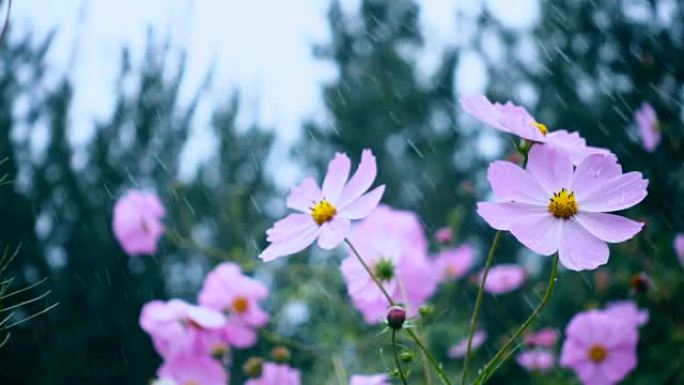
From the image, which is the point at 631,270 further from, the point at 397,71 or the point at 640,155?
the point at 397,71

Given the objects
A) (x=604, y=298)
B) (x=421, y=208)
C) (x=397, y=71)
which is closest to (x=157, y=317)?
(x=604, y=298)

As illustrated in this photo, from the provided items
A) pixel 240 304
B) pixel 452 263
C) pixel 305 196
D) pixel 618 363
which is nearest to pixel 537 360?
pixel 452 263

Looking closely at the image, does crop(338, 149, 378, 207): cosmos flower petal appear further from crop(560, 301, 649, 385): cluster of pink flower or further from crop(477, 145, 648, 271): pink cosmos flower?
crop(560, 301, 649, 385): cluster of pink flower

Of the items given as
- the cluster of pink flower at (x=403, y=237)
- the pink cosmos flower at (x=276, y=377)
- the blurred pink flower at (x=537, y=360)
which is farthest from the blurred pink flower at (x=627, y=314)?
the pink cosmos flower at (x=276, y=377)

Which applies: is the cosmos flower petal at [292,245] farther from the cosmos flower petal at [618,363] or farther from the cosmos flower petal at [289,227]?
the cosmos flower petal at [618,363]

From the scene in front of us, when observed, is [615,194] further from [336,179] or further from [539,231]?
[336,179]

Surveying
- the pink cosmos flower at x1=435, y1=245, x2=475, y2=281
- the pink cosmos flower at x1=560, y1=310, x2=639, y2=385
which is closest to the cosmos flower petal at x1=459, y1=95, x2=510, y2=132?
the pink cosmos flower at x1=560, y1=310, x2=639, y2=385
